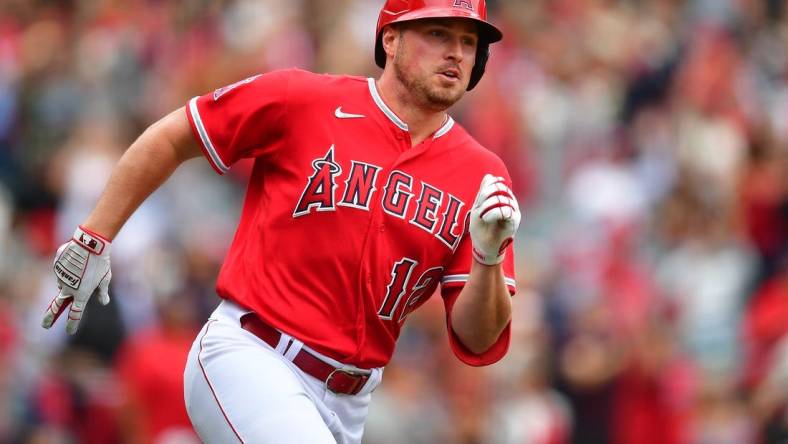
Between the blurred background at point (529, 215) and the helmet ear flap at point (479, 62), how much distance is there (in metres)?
3.74

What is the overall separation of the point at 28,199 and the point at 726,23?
7230 millimetres

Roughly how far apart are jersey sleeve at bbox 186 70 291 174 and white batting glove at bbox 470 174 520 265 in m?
0.83

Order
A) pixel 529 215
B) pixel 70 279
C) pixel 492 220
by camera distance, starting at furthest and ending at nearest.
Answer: pixel 529 215 < pixel 70 279 < pixel 492 220

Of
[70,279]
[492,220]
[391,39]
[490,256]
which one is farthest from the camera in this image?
[391,39]

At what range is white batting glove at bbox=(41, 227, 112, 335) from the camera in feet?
17.8

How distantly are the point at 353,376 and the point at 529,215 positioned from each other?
7829 millimetres

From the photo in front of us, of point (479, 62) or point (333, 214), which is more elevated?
point (479, 62)

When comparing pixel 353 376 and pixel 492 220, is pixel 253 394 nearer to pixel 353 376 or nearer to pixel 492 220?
pixel 353 376

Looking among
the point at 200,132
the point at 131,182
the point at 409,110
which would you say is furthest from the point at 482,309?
the point at 131,182

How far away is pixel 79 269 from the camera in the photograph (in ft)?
17.8

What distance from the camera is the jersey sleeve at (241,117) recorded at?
18.0ft

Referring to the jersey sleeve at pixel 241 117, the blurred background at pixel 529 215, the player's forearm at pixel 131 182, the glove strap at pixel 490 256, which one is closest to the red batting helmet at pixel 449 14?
the jersey sleeve at pixel 241 117

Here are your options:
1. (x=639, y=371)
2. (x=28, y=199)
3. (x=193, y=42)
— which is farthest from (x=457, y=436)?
(x=193, y=42)

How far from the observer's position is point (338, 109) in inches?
220
